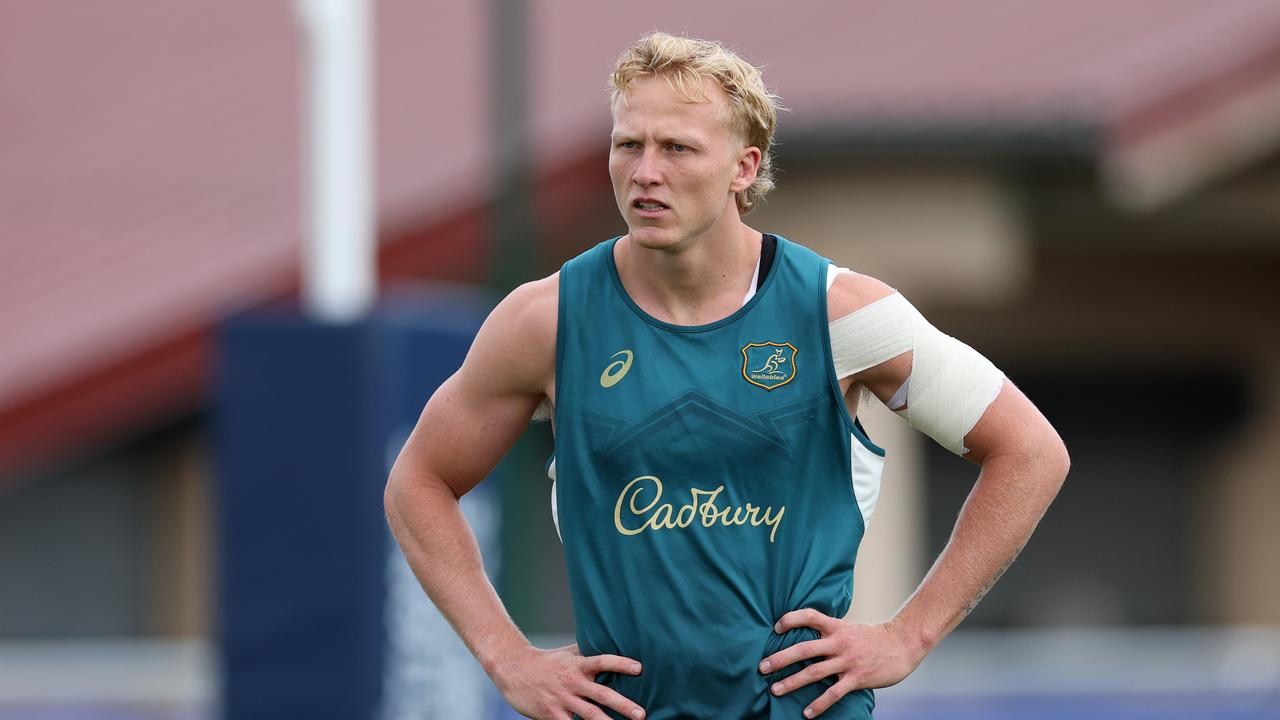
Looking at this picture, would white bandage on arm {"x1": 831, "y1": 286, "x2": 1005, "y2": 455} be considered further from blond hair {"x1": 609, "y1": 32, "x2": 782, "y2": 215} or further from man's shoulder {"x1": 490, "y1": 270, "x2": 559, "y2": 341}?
man's shoulder {"x1": 490, "y1": 270, "x2": 559, "y2": 341}

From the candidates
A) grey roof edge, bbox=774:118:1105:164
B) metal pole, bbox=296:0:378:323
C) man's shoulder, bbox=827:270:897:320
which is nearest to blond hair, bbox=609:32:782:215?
man's shoulder, bbox=827:270:897:320

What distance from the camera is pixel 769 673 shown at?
4008 millimetres

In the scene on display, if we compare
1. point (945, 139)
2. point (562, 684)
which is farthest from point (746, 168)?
point (945, 139)

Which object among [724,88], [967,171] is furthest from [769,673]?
[967,171]

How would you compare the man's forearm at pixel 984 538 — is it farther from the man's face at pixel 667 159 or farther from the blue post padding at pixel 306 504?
the blue post padding at pixel 306 504

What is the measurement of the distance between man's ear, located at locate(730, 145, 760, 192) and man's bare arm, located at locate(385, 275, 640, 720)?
416mm

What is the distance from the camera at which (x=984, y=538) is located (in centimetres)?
409

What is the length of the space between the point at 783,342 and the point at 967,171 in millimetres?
9821

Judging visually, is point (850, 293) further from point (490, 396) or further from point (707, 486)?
point (490, 396)

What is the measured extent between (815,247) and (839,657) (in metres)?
10.1

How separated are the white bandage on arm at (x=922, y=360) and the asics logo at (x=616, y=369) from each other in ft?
1.30

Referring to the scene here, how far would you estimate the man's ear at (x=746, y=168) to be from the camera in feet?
13.4

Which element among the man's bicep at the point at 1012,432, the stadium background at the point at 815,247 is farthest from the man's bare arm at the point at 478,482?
the stadium background at the point at 815,247

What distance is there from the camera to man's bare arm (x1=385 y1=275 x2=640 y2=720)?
4090mm
